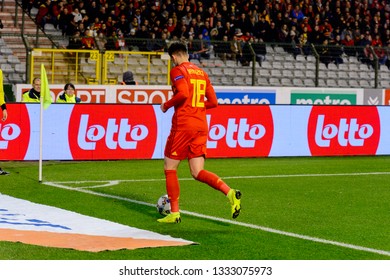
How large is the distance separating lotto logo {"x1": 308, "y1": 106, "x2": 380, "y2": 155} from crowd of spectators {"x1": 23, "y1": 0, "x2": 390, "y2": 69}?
800 centimetres

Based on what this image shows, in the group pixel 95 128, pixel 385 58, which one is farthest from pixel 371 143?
pixel 385 58

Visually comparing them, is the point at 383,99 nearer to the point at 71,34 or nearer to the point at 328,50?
the point at 328,50

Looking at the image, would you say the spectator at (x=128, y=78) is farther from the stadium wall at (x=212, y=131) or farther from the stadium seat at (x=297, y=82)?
the stadium seat at (x=297, y=82)

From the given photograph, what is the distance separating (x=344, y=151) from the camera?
23.2m

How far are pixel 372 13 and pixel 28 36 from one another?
1690cm

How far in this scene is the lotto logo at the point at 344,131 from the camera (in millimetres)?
22953

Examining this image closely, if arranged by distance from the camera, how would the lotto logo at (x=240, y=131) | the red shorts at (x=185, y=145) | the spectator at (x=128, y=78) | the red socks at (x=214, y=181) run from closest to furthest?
1. the red socks at (x=214, y=181)
2. the red shorts at (x=185, y=145)
3. the lotto logo at (x=240, y=131)
4. the spectator at (x=128, y=78)

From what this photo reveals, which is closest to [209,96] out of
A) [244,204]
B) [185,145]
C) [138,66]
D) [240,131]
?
[185,145]

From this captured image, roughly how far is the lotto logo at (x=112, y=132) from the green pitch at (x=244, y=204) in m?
0.30

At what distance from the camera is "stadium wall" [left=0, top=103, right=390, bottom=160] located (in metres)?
20.1

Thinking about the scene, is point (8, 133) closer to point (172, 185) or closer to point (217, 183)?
point (172, 185)

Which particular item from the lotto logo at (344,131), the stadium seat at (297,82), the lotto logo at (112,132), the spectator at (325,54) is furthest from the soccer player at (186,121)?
the stadium seat at (297,82)

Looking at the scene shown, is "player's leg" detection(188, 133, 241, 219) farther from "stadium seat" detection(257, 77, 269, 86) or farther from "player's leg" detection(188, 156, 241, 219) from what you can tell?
"stadium seat" detection(257, 77, 269, 86)
